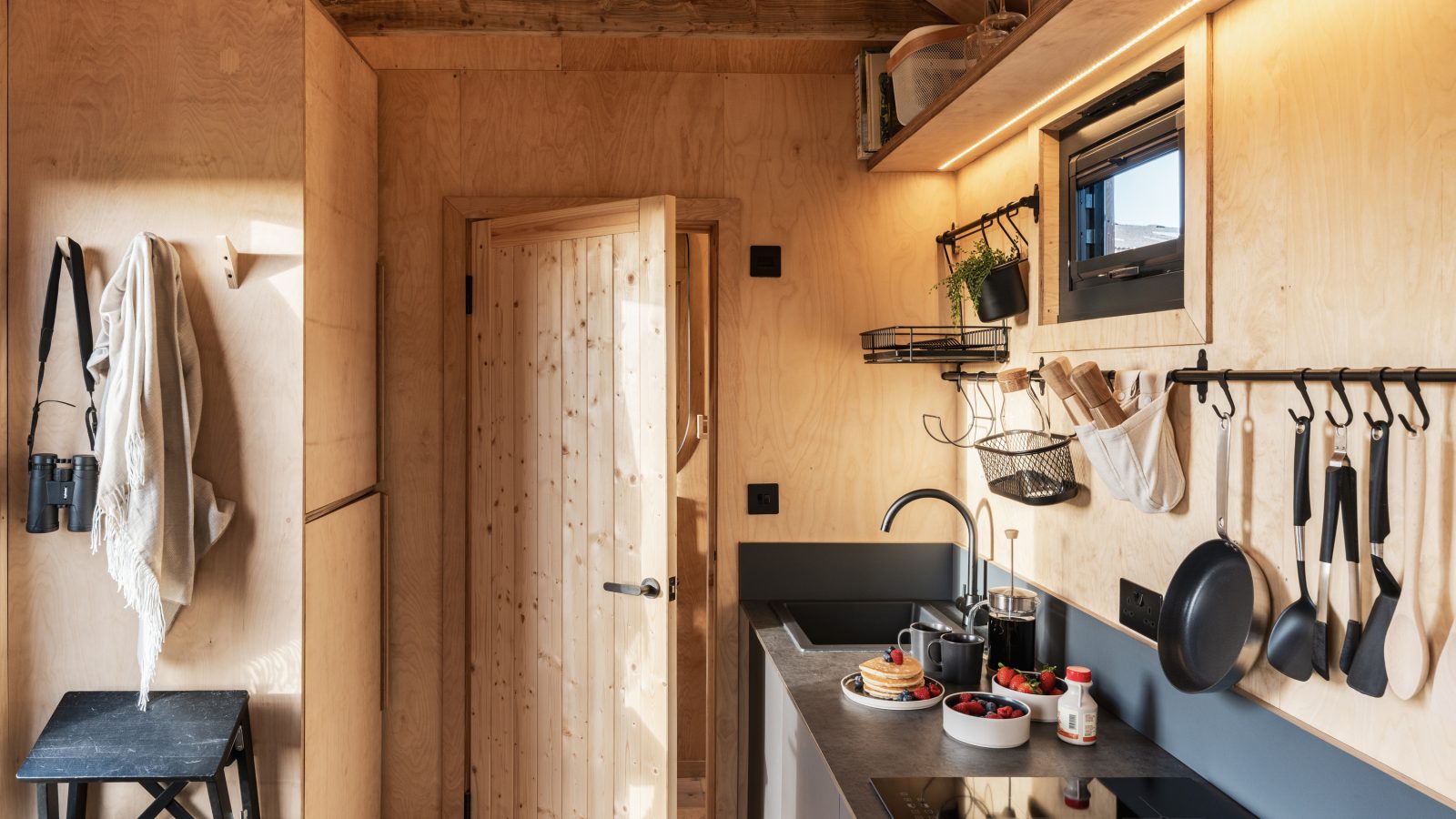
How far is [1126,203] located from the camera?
71.6 inches

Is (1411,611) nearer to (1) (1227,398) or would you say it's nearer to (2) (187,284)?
(1) (1227,398)

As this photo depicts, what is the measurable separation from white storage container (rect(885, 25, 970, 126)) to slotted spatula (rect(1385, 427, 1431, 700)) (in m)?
1.48

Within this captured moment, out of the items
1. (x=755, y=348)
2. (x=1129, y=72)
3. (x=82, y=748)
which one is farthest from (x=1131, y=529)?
(x=82, y=748)

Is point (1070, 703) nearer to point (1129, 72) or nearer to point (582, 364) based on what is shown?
point (1129, 72)

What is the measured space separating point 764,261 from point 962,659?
1.29 metres

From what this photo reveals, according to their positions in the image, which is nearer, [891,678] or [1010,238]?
[891,678]

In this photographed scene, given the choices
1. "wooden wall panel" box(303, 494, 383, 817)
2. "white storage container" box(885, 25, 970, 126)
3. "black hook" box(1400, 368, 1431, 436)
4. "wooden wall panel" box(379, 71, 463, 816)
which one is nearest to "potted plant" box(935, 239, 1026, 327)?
"white storage container" box(885, 25, 970, 126)

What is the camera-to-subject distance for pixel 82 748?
1.93m

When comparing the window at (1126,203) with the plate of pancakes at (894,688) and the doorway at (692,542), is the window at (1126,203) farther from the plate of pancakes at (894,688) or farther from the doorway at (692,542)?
the doorway at (692,542)

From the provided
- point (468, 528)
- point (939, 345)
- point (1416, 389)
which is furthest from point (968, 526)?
point (468, 528)

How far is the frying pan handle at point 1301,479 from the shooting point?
132 cm

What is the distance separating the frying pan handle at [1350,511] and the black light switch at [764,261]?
178 cm

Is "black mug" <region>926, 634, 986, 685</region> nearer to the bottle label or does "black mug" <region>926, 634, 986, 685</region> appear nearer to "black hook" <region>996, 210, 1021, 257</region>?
the bottle label

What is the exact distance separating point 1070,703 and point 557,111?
2.09 meters
